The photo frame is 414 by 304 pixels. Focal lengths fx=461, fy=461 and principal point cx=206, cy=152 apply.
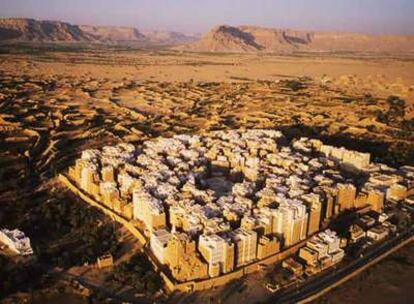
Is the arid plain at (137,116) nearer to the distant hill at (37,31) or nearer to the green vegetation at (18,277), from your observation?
the green vegetation at (18,277)

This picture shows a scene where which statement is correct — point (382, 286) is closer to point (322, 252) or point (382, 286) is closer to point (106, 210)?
point (322, 252)

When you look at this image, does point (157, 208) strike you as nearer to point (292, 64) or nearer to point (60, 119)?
point (60, 119)

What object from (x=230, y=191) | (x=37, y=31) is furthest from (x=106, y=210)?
(x=37, y=31)

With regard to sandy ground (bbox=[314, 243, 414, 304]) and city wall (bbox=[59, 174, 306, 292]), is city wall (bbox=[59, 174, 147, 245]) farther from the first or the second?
sandy ground (bbox=[314, 243, 414, 304])

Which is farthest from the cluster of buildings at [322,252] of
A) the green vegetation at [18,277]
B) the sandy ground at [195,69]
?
the sandy ground at [195,69]

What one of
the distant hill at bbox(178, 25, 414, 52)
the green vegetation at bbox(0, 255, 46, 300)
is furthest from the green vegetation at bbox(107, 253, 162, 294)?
the distant hill at bbox(178, 25, 414, 52)
